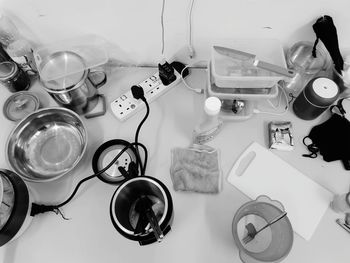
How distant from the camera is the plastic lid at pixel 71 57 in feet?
2.32

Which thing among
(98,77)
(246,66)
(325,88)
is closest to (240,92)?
(246,66)

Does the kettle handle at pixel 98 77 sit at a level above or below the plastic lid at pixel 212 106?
below

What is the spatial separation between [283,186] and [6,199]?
0.66m

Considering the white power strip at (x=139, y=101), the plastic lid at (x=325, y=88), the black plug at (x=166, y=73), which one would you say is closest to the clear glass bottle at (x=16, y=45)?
the white power strip at (x=139, y=101)

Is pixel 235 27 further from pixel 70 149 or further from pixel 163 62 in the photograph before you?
pixel 70 149

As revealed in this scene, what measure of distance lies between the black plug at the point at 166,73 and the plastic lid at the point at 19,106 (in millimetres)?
378

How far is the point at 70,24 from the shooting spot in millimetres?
718

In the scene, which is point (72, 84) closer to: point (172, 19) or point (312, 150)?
point (172, 19)

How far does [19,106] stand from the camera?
0.79 m

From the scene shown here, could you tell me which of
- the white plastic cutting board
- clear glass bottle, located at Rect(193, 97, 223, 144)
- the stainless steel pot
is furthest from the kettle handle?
the white plastic cutting board

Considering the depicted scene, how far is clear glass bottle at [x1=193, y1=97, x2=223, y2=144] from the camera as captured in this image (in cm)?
61

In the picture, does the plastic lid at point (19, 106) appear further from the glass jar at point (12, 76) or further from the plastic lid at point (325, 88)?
the plastic lid at point (325, 88)

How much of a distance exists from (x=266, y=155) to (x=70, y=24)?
0.64 meters

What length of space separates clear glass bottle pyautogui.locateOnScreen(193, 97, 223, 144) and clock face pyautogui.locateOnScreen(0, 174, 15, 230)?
1.53 feet
